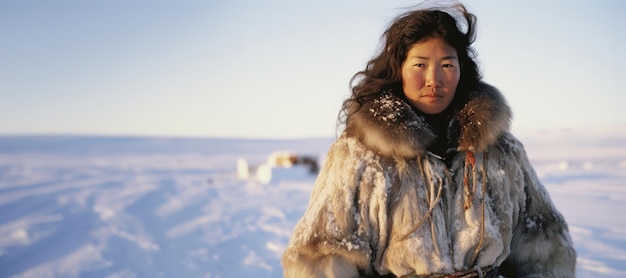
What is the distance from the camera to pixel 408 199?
1549 mm

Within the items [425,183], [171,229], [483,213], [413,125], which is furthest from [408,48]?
[171,229]

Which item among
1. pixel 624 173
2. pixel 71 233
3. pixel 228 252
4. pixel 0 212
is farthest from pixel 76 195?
pixel 624 173

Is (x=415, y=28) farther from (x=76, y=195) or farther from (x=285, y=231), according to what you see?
(x=76, y=195)

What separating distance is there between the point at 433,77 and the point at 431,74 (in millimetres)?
13

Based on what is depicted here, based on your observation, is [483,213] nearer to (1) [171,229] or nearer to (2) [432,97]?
(2) [432,97]

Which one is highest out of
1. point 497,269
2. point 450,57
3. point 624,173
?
point 450,57

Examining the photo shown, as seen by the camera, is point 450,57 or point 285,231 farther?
point 285,231

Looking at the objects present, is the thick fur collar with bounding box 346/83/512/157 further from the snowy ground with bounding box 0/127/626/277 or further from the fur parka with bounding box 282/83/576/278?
the snowy ground with bounding box 0/127/626/277

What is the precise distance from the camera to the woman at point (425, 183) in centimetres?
152

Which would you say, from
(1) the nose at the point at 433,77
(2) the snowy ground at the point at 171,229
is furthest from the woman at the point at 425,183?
(2) the snowy ground at the point at 171,229

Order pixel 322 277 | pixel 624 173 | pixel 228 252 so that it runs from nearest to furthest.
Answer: pixel 322 277 < pixel 228 252 < pixel 624 173

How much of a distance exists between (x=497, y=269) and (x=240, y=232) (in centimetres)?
523

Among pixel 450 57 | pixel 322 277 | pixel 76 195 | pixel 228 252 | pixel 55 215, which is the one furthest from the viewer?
pixel 76 195

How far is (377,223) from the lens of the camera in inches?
61.1
